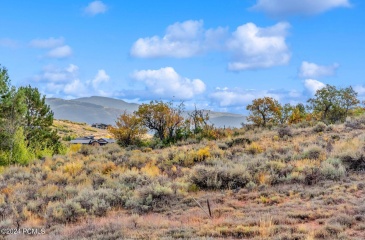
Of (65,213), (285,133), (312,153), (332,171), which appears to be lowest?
(65,213)

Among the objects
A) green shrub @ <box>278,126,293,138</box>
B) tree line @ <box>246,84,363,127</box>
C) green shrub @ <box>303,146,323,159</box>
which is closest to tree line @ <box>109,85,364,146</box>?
tree line @ <box>246,84,363,127</box>

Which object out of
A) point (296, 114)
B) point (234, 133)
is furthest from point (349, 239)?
point (296, 114)

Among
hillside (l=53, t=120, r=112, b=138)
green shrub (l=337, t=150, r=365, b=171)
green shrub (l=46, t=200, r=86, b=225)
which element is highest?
hillside (l=53, t=120, r=112, b=138)

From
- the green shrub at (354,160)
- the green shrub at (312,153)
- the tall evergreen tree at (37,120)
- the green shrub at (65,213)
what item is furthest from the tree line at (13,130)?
the green shrub at (354,160)

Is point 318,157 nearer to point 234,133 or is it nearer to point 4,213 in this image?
point 4,213

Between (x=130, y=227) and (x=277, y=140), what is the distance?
2064 centimetres

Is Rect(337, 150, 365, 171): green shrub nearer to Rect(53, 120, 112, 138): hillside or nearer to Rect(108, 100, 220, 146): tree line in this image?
Rect(108, 100, 220, 146): tree line

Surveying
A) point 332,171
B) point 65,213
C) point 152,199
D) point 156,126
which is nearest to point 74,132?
point 156,126

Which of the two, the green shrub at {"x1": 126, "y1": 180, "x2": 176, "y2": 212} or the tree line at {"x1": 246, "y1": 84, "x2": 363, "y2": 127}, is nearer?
the green shrub at {"x1": 126, "y1": 180, "x2": 176, "y2": 212}

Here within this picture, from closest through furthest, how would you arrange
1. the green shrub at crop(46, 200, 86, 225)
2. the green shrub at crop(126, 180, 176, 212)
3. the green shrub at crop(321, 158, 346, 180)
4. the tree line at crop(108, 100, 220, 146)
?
the green shrub at crop(46, 200, 86, 225), the green shrub at crop(126, 180, 176, 212), the green shrub at crop(321, 158, 346, 180), the tree line at crop(108, 100, 220, 146)

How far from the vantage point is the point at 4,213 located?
12.5m

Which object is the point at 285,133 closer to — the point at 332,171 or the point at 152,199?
the point at 332,171

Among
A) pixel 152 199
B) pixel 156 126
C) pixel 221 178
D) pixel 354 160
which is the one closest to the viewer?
pixel 152 199

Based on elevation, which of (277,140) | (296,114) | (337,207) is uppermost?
(296,114)
